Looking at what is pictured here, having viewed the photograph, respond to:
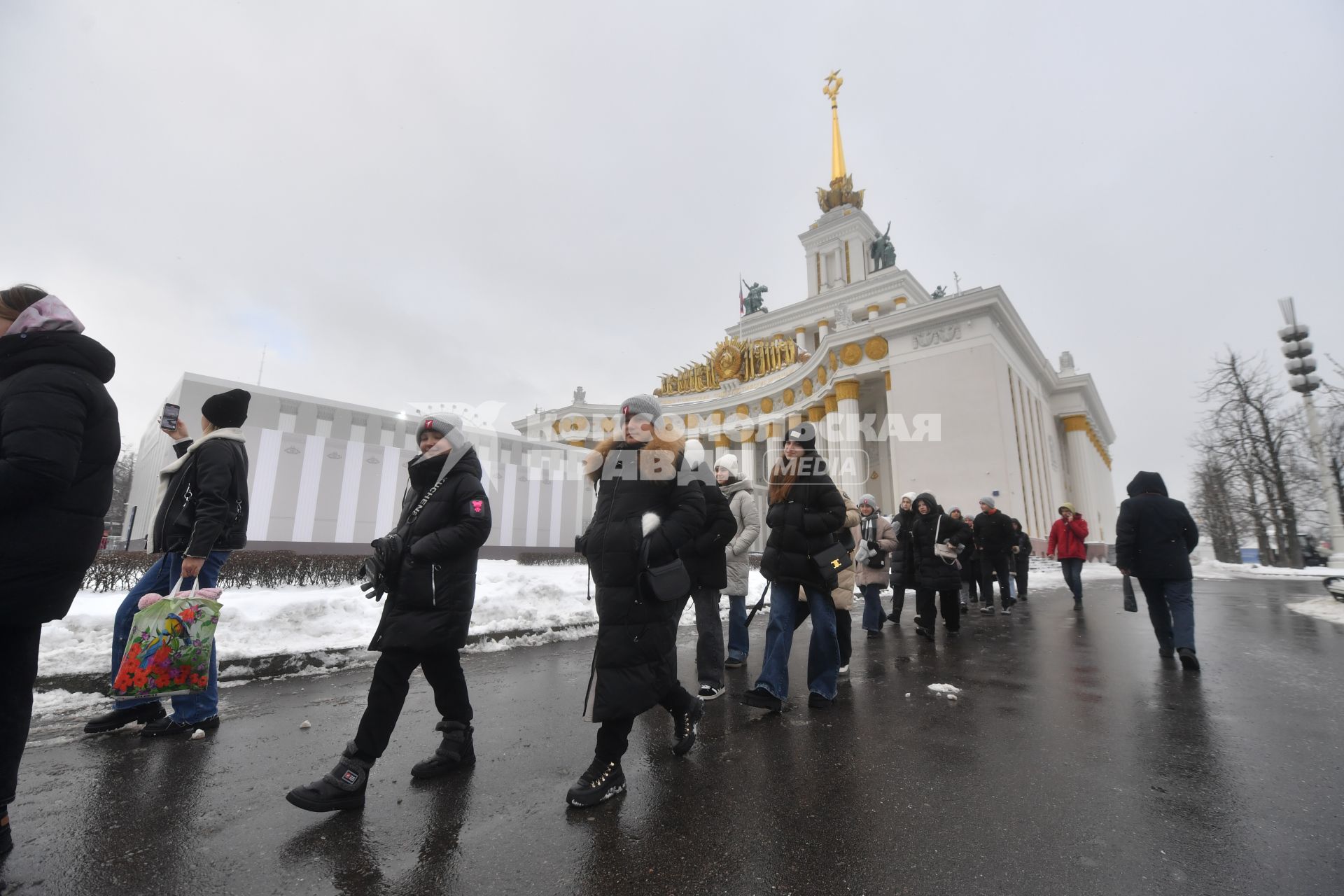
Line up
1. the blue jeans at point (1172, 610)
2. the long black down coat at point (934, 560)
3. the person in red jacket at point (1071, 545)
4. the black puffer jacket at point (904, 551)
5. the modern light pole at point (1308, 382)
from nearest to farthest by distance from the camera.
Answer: the blue jeans at point (1172, 610) → the long black down coat at point (934, 560) → the black puffer jacket at point (904, 551) → the person in red jacket at point (1071, 545) → the modern light pole at point (1308, 382)

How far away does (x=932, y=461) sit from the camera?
77.0 ft

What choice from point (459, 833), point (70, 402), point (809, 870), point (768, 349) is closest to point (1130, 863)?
point (809, 870)

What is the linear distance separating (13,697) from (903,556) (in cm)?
846

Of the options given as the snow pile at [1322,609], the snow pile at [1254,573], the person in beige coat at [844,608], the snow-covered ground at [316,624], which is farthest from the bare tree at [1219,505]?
the person in beige coat at [844,608]

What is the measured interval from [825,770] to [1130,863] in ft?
4.13

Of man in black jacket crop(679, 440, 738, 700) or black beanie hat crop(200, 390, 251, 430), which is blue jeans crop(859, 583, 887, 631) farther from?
black beanie hat crop(200, 390, 251, 430)

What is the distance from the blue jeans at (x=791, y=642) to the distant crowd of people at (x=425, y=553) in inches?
0.5

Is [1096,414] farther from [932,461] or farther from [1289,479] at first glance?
[932,461]

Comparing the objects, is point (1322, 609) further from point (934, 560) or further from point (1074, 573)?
point (934, 560)

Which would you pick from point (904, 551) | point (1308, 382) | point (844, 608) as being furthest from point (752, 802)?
point (1308, 382)

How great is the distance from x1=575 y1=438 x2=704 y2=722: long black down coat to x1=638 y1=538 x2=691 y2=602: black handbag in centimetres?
2

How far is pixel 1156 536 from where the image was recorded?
5758mm

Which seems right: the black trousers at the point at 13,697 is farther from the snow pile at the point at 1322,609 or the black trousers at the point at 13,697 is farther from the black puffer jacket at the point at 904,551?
the snow pile at the point at 1322,609

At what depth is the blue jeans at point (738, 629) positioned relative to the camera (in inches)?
221
